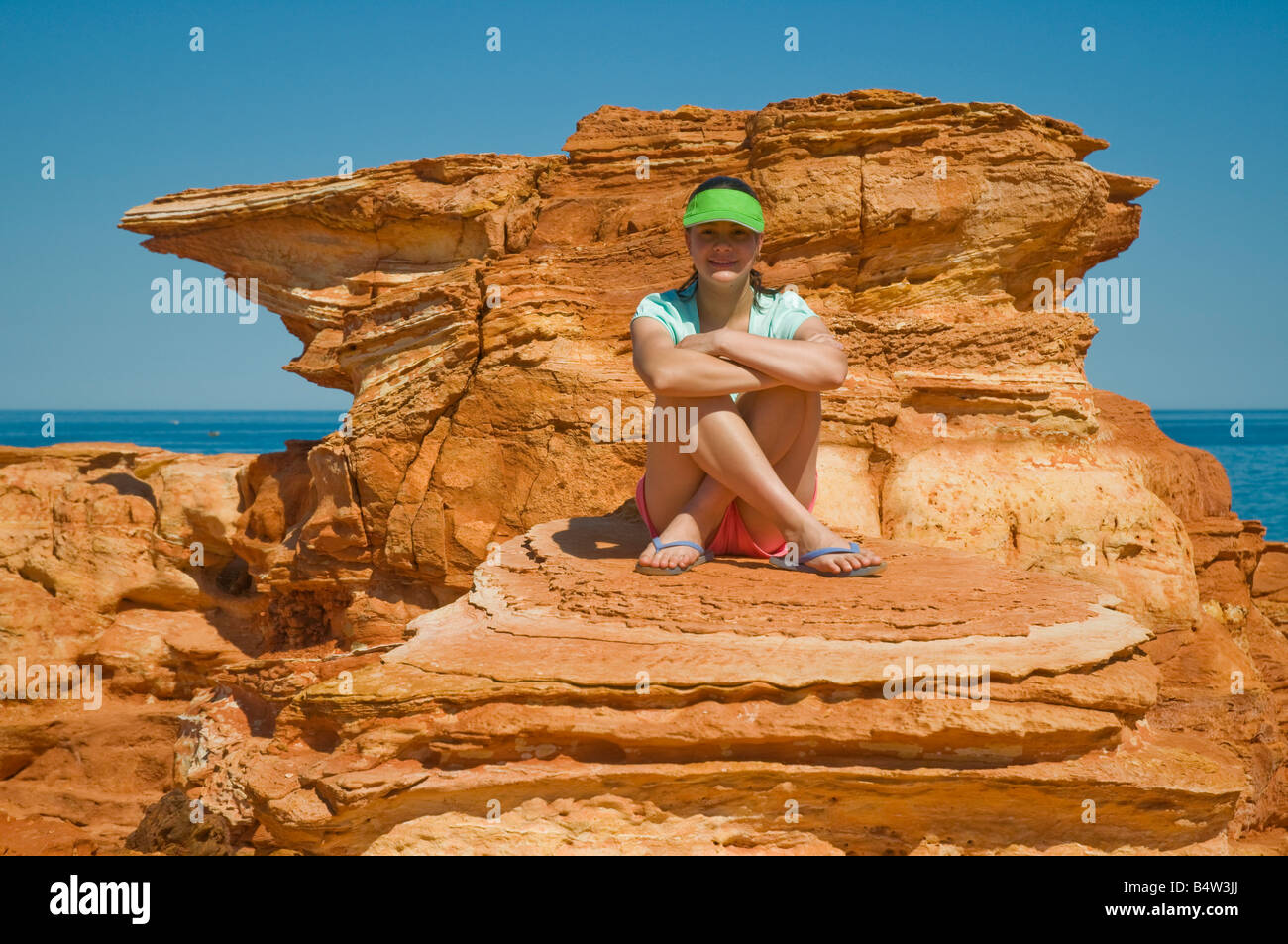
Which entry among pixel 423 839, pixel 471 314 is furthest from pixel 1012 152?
pixel 423 839

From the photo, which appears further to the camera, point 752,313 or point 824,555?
point 752,313

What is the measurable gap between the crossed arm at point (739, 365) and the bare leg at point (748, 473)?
128mm

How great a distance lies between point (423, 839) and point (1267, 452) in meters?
48.8

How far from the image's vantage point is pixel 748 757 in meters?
3.41

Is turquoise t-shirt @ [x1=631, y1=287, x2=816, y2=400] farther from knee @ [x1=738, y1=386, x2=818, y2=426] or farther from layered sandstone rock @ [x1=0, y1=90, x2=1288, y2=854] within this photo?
layered sandstone rock @ [x1=0, y1=90, x2=1288, y2=854]

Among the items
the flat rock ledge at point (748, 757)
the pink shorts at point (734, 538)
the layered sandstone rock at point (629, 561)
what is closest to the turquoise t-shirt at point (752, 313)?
the pink shorts at point (734, 538)

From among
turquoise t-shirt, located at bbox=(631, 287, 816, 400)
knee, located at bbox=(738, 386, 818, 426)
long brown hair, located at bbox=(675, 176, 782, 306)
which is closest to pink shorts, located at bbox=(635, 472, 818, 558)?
knee, located at bbox=(738, 386, 818, 426)

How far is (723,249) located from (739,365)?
0.52 meters

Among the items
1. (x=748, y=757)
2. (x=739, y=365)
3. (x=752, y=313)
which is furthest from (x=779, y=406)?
(x=748, y=757)

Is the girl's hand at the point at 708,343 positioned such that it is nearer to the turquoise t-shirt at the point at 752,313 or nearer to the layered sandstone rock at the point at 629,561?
the turquoise t-shirt at the point at 752,313

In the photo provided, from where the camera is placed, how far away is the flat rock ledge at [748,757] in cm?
332

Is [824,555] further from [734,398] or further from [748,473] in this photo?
[734,398]

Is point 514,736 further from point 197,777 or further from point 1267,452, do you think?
point 1267,452

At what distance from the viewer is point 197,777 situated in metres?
4.14
